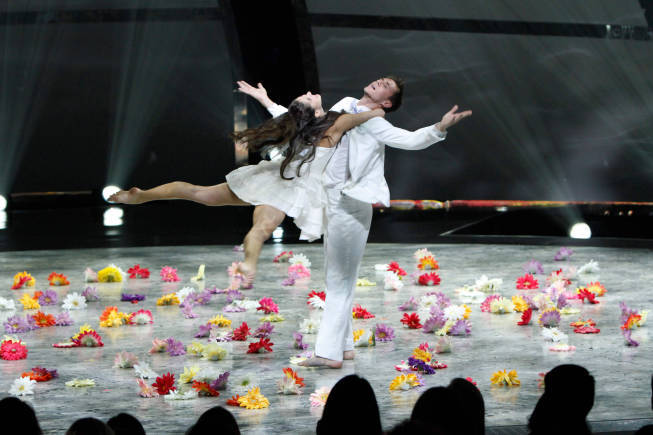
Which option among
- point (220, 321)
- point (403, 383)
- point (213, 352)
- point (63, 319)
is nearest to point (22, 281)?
point (63, 319)

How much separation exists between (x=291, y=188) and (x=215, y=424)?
7.80 feet

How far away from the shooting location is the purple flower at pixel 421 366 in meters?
4.59

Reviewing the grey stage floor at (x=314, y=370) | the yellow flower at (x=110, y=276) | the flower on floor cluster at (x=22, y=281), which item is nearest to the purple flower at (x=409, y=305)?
the grey stage floor at (x=314, y=370)

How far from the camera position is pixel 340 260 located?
478 cm

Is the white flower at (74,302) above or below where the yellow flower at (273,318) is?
above

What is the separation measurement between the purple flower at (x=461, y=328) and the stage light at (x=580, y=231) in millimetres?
5819

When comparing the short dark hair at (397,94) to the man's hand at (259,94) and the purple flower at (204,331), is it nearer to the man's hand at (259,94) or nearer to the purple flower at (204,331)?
the man's hand at (259,94)

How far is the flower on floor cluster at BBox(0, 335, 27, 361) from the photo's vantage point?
16.2 ft

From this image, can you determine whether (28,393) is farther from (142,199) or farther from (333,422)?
(333,422)

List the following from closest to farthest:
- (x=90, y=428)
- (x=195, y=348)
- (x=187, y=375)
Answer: (x=90, y=428) < (x=187, y=375) < (x=195, y=348)

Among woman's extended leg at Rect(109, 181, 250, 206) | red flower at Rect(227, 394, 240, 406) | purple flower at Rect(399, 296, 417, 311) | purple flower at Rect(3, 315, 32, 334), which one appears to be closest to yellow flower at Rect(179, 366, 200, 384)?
red flower at Rect(227, 394, 240, 406)

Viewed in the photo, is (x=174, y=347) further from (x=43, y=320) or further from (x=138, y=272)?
(x=138, y=272)

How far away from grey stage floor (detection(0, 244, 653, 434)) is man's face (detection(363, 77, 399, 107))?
1.40 m

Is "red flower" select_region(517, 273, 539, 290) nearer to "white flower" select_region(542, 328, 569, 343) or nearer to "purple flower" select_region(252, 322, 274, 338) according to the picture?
"white flower" select_region(542, 328, 569, 343)
